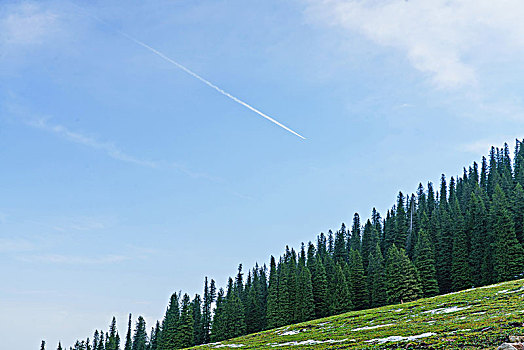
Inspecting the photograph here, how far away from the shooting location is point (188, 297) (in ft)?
418

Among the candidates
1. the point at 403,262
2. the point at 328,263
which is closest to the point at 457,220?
the point at 403,262

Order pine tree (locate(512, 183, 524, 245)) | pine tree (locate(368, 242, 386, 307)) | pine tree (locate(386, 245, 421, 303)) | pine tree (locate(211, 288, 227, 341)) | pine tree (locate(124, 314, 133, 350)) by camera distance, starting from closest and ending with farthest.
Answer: pine tree (locate(386, 245, 421, 303)) < pine tree (locate(512, 183, 524, 245)) < pine tree (locate(368, 242, 386, 307)) < pine tree (locate(211, 288, 227, 341)) < pine tree (locate(124, 314, 133, 350))

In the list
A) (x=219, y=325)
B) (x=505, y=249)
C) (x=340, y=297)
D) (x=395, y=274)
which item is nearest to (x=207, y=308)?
(x=219, y=325)

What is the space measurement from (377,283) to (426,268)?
11934mm

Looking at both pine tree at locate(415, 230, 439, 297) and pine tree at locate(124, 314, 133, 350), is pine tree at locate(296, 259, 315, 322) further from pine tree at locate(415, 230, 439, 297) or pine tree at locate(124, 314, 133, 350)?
pine tree at locate(124, 314, 133, 350)

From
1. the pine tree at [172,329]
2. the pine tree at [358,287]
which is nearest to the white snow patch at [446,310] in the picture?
the pine tree at [358,287]

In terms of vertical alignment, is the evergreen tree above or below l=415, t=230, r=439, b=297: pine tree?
above

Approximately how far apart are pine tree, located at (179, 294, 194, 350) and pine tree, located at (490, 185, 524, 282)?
3007 inches

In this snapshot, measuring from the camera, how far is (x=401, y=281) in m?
95.6

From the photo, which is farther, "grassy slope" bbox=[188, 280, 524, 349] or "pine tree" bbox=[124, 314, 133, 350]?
"pine tree" bbox=[124, 314, 133, 350]

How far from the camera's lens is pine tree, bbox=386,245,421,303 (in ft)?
311

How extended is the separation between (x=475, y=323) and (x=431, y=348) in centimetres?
1091

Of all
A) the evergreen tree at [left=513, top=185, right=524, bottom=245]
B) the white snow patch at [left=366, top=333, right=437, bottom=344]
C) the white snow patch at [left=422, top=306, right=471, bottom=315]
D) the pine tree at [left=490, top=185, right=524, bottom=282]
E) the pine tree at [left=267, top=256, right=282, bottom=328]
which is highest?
the evergreen tree at [left=513, top=185, right=524, bottom=245]

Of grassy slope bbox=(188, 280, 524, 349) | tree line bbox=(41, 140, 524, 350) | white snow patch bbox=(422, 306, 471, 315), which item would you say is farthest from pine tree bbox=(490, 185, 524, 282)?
white snow patch bbox=(422, 306, 471, 315)
